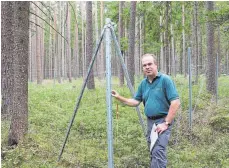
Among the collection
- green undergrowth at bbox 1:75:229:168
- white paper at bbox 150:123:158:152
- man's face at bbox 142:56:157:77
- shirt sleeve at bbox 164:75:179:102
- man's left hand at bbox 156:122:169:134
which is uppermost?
man's face at bbox 142:56:157:77

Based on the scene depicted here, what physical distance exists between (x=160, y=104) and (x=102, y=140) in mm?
3656

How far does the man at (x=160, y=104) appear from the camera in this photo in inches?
205

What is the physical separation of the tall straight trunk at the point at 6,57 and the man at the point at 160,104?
5.50 metres

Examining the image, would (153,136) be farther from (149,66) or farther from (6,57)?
(6,57)

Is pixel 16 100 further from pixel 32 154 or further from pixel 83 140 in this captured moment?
pixel 83 140

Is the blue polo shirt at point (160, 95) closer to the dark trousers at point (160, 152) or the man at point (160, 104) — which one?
the man at point (160, 104)

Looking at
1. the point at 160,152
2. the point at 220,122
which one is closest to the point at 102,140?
the point at 160,152

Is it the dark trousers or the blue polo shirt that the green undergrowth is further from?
the dark trousers

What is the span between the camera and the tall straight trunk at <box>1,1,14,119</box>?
32.4ft

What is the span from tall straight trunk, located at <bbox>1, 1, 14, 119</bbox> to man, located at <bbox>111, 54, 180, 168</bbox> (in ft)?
18.0

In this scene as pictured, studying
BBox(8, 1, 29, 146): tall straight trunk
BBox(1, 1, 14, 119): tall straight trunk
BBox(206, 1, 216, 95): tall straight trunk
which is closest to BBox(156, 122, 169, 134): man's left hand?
BBox(8, 1, 29, 146): tall straight trunk

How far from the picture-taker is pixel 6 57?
10148 millimetres

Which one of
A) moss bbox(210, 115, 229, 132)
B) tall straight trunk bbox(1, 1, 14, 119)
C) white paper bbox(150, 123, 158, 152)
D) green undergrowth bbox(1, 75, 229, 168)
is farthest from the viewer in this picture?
moss bbox(210, 115, 229, 132)

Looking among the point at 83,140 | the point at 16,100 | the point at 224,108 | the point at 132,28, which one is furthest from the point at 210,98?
the point at 16,100
